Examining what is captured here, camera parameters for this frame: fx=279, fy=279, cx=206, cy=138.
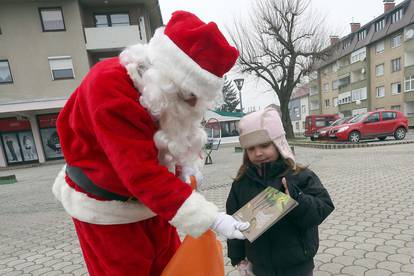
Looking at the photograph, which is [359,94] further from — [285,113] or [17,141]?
[17,141]

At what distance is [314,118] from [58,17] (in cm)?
1748

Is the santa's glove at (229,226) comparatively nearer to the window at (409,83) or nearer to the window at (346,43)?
the window at (409,83)

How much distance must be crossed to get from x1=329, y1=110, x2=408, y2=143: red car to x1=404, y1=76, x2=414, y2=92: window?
57.7 feet

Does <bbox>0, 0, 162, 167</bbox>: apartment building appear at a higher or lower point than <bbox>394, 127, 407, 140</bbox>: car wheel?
higher

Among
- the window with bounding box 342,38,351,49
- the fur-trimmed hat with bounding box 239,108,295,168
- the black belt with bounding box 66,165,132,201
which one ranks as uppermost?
the window with bounding box 342,38,351,49

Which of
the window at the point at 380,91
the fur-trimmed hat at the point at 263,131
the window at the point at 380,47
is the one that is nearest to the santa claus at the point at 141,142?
the fur-trimmed hat at the point at 263,131

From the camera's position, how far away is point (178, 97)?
116cm

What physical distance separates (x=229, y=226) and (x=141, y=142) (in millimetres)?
475

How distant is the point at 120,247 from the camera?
1.27 metres

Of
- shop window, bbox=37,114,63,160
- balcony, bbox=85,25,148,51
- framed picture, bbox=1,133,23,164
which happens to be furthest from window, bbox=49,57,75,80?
framed picture, bbox=1,133,23,164

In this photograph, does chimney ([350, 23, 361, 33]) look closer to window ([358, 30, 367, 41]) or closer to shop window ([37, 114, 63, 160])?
window ([358, 30, 367, 41])

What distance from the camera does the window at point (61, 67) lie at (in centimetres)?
1417

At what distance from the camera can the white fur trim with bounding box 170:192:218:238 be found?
1040 millimetres

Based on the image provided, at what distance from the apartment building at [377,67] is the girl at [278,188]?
2223 cm
